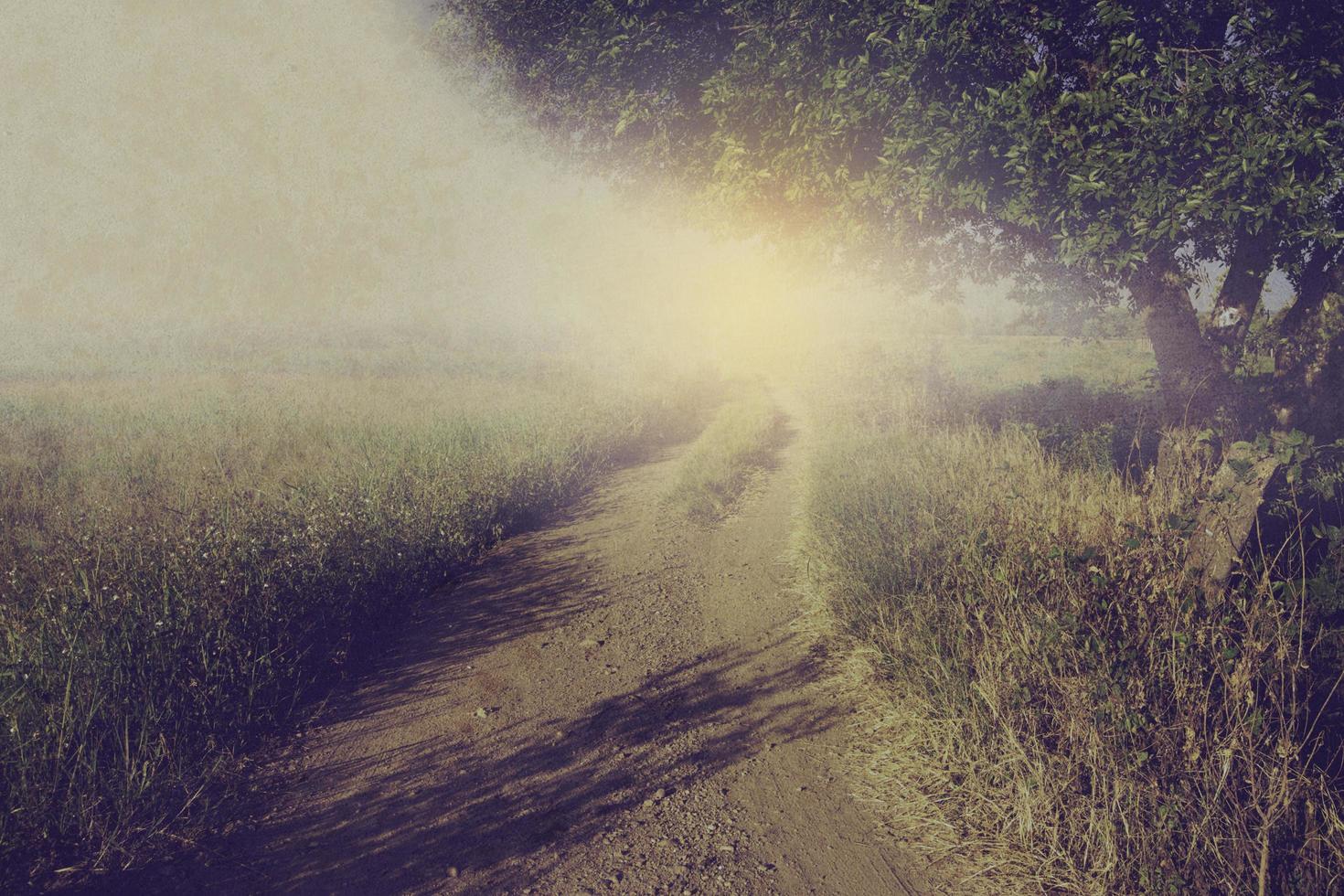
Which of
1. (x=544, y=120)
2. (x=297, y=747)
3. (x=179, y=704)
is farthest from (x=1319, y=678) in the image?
(x=544, y=120)

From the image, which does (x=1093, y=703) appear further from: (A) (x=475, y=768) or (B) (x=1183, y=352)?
(B) (x=1183, y=352)

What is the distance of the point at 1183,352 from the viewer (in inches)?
288

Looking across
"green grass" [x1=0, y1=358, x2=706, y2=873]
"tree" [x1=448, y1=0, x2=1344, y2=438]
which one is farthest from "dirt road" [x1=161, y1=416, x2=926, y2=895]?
"tree" [x1=448, y1=0, x2=1344, y2=438]

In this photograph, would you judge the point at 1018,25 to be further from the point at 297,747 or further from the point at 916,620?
the point at 297,747

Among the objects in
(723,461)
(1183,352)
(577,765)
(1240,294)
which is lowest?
(577,765)

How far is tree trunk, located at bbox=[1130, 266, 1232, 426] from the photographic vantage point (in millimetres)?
7172

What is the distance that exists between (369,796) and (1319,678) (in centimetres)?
491

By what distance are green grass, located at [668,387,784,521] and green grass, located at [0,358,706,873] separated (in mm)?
1616

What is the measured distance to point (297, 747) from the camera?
139 inches

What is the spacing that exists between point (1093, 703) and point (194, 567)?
18.2 feet

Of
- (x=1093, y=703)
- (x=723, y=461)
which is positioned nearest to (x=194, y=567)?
(x=1093, y=703)

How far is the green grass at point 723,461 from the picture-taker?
26.8ft

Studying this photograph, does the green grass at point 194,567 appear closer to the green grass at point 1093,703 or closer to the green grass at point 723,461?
the green grass at point 723,461

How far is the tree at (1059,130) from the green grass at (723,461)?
3641mm
